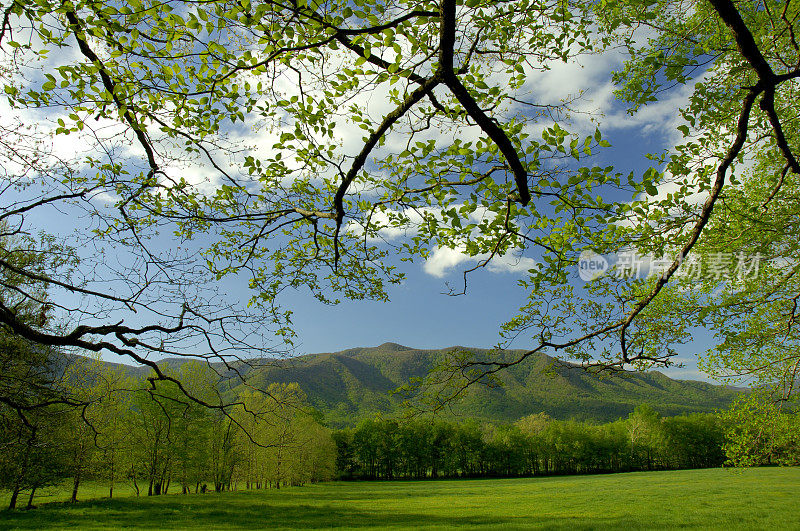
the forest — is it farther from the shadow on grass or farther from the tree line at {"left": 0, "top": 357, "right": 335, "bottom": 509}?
the shadow on grass

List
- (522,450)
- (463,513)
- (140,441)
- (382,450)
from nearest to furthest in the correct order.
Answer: (463,513) → (140,441) → (382,450) → (522,450)

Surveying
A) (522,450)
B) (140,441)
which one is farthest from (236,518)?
(522,450)

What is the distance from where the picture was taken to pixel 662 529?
55.9 feet

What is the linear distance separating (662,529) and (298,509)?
20408 mm

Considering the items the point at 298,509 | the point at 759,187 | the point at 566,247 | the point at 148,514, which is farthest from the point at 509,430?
the point at 566,247

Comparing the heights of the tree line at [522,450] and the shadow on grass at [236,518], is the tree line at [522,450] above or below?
below

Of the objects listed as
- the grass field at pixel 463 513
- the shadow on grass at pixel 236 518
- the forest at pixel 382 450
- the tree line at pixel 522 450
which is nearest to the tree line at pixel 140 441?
the forest at pixel 382 450

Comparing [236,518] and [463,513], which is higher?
[236,518]

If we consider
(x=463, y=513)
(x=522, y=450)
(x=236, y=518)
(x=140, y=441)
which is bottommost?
(x=522, y=450)

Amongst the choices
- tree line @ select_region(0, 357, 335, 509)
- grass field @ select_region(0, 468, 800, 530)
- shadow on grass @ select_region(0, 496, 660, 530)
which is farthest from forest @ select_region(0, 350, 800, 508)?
grass field @ select_region(0, 468, 800, 530)

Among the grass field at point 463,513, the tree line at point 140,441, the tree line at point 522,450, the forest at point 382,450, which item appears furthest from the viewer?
the tree line at point 522,450

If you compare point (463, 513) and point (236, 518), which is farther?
point (463, 513)

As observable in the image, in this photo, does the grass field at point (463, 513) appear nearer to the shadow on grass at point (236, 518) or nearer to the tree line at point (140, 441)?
the shadow on grass at point (236, 518)

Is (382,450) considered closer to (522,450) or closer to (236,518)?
(522,450)
